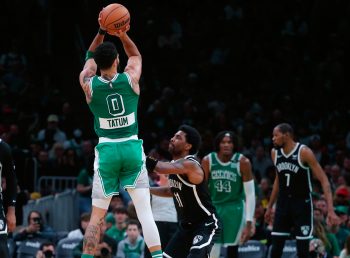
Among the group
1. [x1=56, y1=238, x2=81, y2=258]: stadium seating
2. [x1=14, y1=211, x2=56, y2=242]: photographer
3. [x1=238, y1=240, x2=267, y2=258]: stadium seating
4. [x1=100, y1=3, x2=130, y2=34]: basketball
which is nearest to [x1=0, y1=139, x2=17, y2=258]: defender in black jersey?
[x1=100, y1=3, x2=130, y2=34]: basketball

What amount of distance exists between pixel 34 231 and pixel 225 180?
3.50 meters

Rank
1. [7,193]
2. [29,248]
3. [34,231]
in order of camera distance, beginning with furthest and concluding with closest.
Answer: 1. [34,231]
2. [29,248]
3. [7,193]

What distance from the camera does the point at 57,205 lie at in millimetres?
16656

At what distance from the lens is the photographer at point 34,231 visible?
15.1 metres

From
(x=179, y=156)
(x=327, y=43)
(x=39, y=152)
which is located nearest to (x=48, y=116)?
(x=39, y=152)

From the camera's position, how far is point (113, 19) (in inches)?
384

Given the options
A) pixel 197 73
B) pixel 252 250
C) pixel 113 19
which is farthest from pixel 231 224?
pixel 197 73

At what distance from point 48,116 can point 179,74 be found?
135 inches

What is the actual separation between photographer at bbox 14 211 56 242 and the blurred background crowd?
2.56 m

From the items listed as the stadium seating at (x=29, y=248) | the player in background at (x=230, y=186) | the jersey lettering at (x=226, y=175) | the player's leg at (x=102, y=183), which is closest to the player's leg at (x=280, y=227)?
the player in background at (x=230, y=186)

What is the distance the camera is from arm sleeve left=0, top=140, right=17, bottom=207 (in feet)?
31.9

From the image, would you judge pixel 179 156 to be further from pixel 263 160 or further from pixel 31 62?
pixel 31 62

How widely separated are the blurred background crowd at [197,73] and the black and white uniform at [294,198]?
4.60m

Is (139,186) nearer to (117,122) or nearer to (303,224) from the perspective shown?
(117,122)
